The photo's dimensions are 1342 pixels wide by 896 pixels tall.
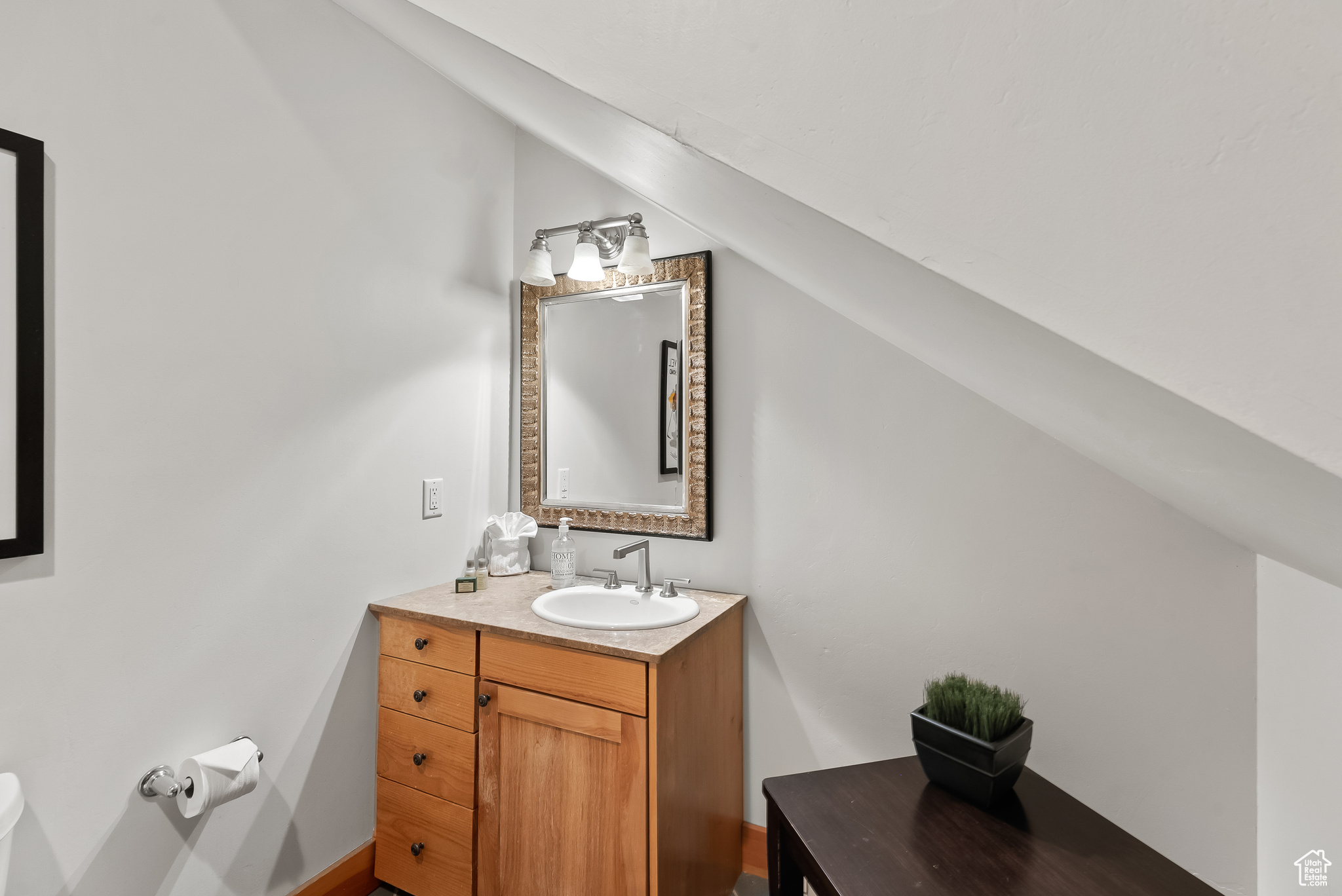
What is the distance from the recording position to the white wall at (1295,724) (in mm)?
955

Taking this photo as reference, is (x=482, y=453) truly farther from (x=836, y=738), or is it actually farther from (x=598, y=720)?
(x=836, y=738)

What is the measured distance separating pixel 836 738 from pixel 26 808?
1.73m

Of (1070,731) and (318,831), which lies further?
(318,831)

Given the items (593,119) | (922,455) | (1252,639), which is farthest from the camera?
(922,455)

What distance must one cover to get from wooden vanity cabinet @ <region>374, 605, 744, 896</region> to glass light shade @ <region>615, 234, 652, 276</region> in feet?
3.36

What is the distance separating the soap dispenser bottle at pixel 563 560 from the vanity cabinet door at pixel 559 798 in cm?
45

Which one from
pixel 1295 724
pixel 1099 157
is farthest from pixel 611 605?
pixel 1099 157

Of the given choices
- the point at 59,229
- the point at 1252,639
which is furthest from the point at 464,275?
the point at 1252,639

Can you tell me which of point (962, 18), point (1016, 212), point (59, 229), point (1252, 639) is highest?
point (59, 229)

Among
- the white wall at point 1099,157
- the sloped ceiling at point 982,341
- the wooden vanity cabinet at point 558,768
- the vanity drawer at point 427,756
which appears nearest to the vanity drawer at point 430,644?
the wooden vanity cabinet at point 558,768

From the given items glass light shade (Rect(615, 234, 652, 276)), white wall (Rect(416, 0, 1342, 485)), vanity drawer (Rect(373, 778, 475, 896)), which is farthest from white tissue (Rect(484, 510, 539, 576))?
white wall (Rect(416, 0, 1342, 485))

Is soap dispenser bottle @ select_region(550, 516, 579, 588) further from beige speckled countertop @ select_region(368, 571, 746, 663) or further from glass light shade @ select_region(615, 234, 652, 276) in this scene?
glass light shade @ select_region(615, 234, 652, 276)

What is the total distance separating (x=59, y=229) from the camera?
116cm

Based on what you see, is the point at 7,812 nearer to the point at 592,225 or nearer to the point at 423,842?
the point at 423,842
